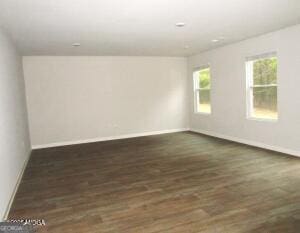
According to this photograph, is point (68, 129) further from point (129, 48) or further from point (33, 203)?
point (33, 203)

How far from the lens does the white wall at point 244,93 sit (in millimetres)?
4598

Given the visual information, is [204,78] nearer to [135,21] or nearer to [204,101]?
[204,101]

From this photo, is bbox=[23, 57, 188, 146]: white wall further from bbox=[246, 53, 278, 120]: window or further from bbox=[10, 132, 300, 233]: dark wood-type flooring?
bbox=[246, 53, 278, 120]: window

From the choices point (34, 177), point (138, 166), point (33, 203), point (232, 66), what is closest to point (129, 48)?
point (232, 66)

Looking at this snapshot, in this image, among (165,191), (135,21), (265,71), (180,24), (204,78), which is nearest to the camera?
(165,191)

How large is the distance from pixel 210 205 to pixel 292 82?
298 centimetres

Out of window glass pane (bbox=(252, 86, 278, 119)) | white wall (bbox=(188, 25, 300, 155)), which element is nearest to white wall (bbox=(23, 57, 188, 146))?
white wall (bbox=(188, 25, 300, 155))

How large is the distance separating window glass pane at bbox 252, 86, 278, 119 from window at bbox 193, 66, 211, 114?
1.73 metres

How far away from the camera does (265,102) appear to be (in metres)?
5.38

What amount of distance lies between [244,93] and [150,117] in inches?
114

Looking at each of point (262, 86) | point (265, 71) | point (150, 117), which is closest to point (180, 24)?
point (265, 71)

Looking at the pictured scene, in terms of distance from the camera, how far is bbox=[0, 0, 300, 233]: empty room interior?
2871 mm

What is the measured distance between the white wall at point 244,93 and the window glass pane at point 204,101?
22cm

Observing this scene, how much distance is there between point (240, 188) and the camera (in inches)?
132
